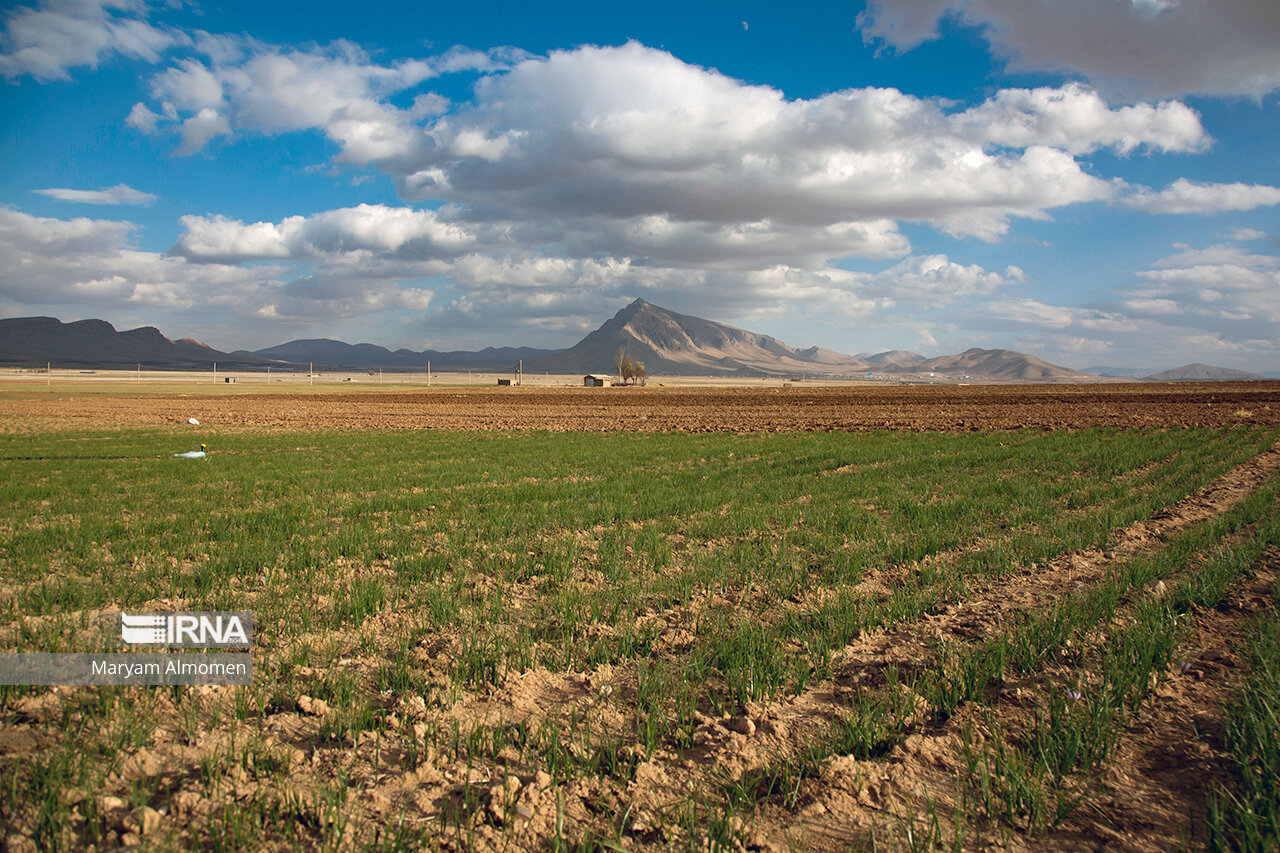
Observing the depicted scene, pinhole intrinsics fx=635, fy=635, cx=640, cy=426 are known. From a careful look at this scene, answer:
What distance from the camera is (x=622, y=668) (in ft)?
20.2

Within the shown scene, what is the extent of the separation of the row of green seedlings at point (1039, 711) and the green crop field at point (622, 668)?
31 mm

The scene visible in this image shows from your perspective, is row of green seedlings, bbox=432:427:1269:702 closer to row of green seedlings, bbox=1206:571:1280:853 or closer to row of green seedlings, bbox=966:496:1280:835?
row of green seedlings, bbox=966:496:1280:835

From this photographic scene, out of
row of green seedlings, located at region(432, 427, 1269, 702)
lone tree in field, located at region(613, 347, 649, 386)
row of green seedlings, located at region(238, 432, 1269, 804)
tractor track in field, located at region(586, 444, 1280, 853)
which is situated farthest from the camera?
lone tree in field, located at region(613, 347, 649, 386)

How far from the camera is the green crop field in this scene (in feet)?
12.9

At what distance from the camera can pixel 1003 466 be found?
19.2 m

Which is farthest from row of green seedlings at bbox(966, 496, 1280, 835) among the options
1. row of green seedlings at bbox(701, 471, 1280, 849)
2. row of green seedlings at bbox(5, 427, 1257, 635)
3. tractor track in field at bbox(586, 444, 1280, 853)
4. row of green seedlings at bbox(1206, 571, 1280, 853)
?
row of green seedlings at bbox(5, 427, 1257, 635)

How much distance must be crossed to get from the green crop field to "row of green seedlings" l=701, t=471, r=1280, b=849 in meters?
0.03

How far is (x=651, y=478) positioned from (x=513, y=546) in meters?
8.04

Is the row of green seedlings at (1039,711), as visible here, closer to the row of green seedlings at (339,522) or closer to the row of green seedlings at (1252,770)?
the row of green seedlings at (1252,770)

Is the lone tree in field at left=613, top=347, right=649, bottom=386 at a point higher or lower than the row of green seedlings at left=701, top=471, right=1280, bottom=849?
higher

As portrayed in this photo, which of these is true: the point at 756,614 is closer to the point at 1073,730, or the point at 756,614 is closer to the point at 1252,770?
the point at 1073,730

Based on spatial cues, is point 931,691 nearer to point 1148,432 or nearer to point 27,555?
point 27,555

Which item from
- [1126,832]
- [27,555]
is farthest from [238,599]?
[1126,832]

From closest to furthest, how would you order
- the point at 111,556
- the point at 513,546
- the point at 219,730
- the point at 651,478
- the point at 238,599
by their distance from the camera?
1. the point at 219,730
2. the point at 238,599
3. the point at 111,556
4. the point at 513,546
5. the point at 651,478
